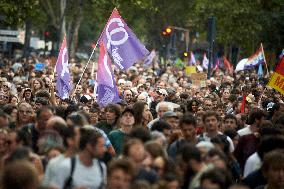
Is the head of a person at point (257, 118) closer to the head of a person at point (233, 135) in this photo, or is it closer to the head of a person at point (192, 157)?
the head of a person at point (233, 135)

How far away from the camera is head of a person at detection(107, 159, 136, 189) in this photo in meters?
9.11

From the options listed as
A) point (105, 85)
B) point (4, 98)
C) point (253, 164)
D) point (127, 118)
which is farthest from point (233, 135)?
point (4, 98)

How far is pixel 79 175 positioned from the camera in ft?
33.2

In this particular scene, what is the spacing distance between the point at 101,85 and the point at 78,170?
30.1 ft

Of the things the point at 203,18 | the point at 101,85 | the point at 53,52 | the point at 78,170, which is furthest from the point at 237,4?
the point at 78,170

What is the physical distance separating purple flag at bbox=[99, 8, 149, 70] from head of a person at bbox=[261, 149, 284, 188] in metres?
10.4

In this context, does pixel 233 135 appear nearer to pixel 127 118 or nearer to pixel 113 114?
pixel 127 118

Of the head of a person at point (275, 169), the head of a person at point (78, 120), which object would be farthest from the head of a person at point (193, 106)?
the head of a person at point (275, 169)

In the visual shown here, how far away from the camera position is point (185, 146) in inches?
421

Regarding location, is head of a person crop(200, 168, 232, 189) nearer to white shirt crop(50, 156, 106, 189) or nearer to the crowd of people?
the crowd of people

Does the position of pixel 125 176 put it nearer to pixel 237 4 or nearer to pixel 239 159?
pixel 239 159

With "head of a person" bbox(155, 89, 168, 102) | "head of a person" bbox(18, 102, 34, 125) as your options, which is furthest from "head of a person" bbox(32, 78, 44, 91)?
"head of a person" bbox(18, 102, 34, 125)

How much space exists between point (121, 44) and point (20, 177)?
524 inches

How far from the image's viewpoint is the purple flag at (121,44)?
20.9 meters
